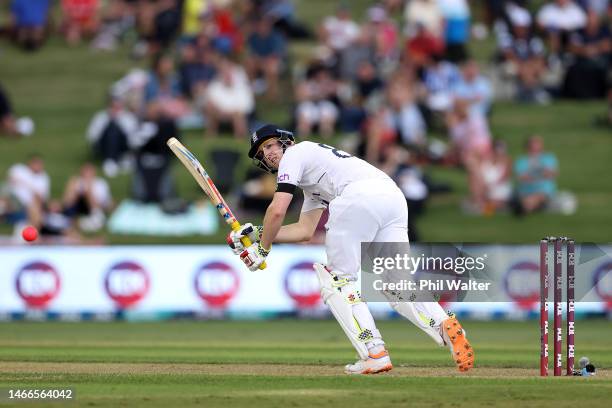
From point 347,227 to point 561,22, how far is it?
54.8ft

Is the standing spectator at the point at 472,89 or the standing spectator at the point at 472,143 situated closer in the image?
the standing spectator at the point at 472,143

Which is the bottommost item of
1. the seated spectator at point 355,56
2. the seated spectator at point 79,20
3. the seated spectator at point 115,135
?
the seated spectator at point 115,135

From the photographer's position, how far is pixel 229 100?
24094 millimetres

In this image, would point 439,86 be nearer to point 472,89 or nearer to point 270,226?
point 472,89

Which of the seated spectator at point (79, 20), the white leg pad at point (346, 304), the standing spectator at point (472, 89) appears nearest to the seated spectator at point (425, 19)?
the standing spectator at point (472, 89)

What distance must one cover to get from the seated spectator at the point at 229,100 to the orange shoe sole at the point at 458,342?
13.1 meters

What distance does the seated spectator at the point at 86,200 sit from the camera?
22.0 meters

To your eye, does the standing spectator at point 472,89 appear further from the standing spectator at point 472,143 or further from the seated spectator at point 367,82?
the seated spectator at point 367,82

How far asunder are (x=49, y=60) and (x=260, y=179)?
7.77 metres

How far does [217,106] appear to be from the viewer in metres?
24.2

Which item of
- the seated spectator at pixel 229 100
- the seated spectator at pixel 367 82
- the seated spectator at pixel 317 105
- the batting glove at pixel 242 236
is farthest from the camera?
the seated spectator at pixel 367 82

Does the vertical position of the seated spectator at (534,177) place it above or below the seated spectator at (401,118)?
below

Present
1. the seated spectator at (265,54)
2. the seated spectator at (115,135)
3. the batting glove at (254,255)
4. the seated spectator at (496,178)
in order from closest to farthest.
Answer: the batting glove at (254,255) → the seated spectator at (496,178) → the seated spectator at (115,135) → the seated spectator at (265,54)

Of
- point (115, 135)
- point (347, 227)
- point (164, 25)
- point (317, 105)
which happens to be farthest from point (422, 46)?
point (347, 227)
